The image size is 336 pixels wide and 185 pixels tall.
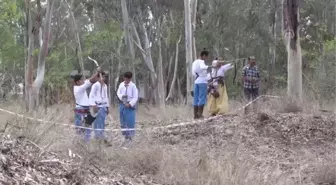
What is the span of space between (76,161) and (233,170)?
1.66m

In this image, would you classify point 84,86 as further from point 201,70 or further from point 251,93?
point 251,93

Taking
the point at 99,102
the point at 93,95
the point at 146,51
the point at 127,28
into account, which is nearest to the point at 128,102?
the point at 99,102

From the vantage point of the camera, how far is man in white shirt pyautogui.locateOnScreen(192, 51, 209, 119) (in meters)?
12.3

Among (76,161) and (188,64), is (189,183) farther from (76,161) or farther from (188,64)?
(188,64)

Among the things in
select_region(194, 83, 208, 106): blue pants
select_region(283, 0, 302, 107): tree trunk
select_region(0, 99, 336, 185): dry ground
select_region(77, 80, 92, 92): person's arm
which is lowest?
select_region(0, 99, 336, 185): dry ground

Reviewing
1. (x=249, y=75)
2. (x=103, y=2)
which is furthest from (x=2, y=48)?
(x=249, y=75)

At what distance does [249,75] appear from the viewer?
46.0ft

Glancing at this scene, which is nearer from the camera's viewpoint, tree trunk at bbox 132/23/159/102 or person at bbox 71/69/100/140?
person at bbox 71/69/100/140

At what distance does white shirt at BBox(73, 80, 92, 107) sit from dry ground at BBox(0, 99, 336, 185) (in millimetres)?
780

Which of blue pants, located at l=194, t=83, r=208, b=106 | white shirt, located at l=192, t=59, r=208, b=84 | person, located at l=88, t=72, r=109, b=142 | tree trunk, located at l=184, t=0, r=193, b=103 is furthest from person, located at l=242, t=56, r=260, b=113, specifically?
tree trunk, located at l=184, t=0, r=193, b=103

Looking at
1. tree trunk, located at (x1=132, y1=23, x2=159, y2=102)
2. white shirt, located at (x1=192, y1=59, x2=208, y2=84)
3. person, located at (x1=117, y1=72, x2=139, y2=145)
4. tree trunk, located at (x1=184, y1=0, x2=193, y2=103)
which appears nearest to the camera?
person, located at (x1=117, y1=72, x2=139, y2=145)

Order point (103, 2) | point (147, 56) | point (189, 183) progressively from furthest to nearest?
1. point (103, 2)
2. point (147, 56)
3. point (189, 183)

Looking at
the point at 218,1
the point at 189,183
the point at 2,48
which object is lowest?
the point at 189,183

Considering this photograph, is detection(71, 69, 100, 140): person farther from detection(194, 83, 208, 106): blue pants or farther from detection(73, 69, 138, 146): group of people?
detection(194, 83, 208, 106): blue pants
